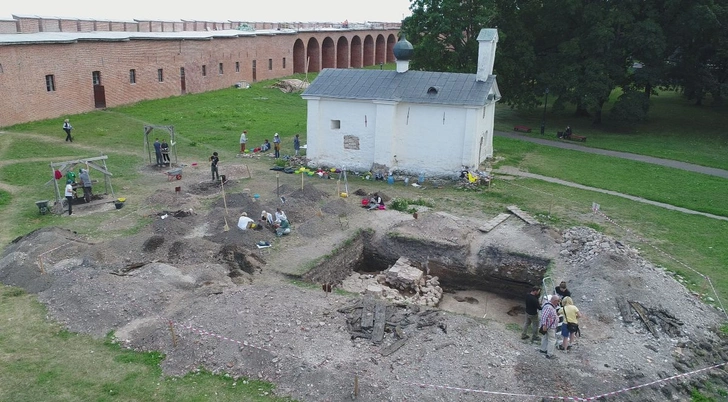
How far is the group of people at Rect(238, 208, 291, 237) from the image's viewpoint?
20.4m

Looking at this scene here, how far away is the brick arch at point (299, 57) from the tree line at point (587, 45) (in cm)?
3036

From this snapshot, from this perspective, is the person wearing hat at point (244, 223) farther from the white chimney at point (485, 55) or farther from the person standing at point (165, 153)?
the white chimney at point (485, 55)

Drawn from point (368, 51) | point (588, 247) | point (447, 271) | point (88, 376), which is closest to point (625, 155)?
point (588, 247)

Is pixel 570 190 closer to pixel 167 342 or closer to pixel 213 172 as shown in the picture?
pixel 213 172

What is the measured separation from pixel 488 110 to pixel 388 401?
2115 centimetres

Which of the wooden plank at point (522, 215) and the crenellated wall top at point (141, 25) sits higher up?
the crenellated wall top at point (141, 25)

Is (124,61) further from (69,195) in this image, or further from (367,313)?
(367,313)

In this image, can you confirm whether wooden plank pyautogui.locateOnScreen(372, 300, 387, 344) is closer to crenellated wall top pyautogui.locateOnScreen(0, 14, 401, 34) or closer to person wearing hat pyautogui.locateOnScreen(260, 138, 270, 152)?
person wearing hat pyautogui.locateOnScreen(260, 138, 270, 152)

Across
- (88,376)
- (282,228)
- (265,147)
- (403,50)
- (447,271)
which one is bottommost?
(447,271)

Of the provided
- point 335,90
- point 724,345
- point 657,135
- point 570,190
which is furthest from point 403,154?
point 657,135

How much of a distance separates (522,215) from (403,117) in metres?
8.30

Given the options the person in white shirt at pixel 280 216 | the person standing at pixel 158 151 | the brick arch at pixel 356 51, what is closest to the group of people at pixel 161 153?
the person standing at pixel 158 151

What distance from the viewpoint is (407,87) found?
92.1ft

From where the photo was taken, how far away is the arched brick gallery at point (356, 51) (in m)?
81.8
